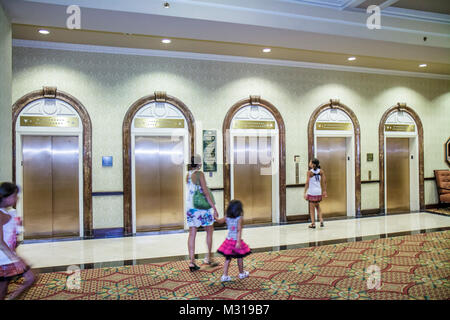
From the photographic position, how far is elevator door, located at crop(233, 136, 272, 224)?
8039 mm

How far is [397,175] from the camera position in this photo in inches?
379

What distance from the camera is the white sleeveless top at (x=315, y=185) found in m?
7.48

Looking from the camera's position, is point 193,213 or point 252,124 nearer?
point 193,213

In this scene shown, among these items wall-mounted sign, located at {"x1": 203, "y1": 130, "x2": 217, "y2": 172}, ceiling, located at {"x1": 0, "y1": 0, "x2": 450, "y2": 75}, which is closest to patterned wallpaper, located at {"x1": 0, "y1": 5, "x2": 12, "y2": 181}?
ceiling, located at {"x1": 0, "y1": 0, "x2": 450, "y2": 75}

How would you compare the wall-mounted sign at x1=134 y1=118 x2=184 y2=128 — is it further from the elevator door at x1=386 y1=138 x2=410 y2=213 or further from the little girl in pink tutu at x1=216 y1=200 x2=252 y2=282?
the elevator door at x1=386 y1=138 x2=410 y2=213

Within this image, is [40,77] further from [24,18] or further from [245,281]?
[245,281]

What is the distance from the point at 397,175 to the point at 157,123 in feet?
22.0

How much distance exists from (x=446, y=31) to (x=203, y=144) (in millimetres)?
5497

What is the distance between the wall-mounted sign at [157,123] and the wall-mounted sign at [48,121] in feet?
3.99

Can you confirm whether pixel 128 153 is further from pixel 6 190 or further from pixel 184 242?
pixel 6 190

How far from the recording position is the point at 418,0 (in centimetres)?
619

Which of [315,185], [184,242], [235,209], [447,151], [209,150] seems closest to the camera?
[235,209]

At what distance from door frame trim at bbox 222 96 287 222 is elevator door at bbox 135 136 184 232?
974mm

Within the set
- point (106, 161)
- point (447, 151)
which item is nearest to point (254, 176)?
point (106, 161)
